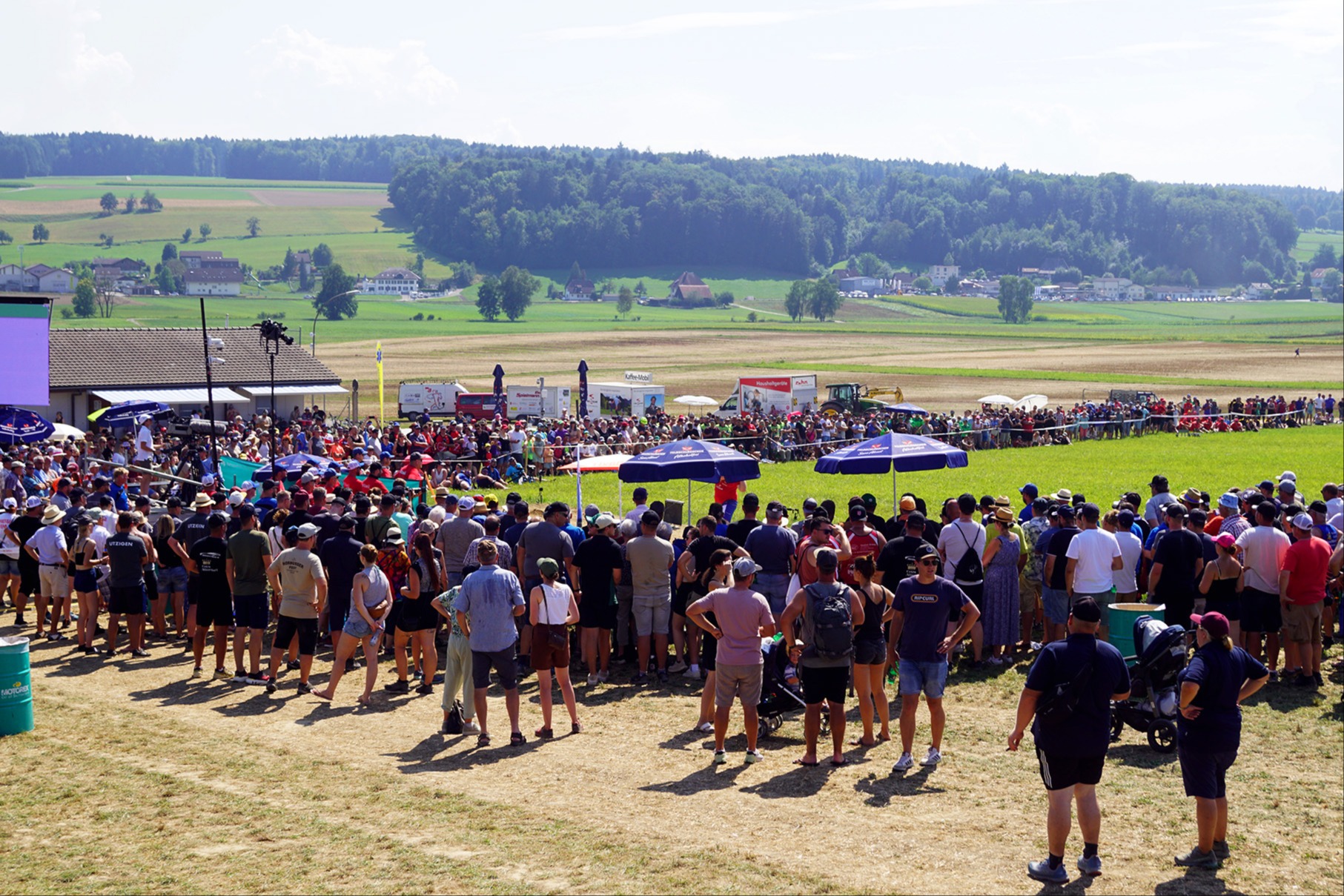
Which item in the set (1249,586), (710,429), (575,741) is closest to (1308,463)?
(710,429)

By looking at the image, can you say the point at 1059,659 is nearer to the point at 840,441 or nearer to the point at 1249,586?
the point at 1249,586

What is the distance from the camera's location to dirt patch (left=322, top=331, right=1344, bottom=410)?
2378 inches

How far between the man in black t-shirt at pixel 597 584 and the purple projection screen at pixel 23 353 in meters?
7.18

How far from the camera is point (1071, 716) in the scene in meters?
7.08

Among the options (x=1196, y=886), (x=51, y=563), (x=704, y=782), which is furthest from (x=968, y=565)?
(x=51, y=563)

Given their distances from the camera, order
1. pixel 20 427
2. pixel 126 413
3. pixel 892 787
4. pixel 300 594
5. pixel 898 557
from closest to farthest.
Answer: pixel 892 787 → pixel 898 557 → pixel 300 594 → pixel 20 427 → pixel 126 413

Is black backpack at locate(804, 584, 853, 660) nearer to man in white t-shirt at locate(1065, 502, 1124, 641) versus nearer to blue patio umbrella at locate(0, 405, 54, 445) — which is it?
man in white t-shirt at locate(1065, 502, 1124, 641)

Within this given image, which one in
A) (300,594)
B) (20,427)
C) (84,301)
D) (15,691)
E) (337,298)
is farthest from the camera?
(337,298)

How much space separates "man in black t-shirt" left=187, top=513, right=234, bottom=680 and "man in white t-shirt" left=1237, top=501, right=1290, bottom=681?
9503mm

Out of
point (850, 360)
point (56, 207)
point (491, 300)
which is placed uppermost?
point (56, 207)

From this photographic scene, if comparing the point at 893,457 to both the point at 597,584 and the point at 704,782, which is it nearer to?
the point at 597,584

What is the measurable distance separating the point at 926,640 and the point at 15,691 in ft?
23.6

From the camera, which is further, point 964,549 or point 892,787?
point 964,549

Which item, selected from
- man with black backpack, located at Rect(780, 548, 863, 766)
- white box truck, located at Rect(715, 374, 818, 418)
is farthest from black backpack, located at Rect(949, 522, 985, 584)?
white box truck, located at Rect(715, 374, 818, 418)
